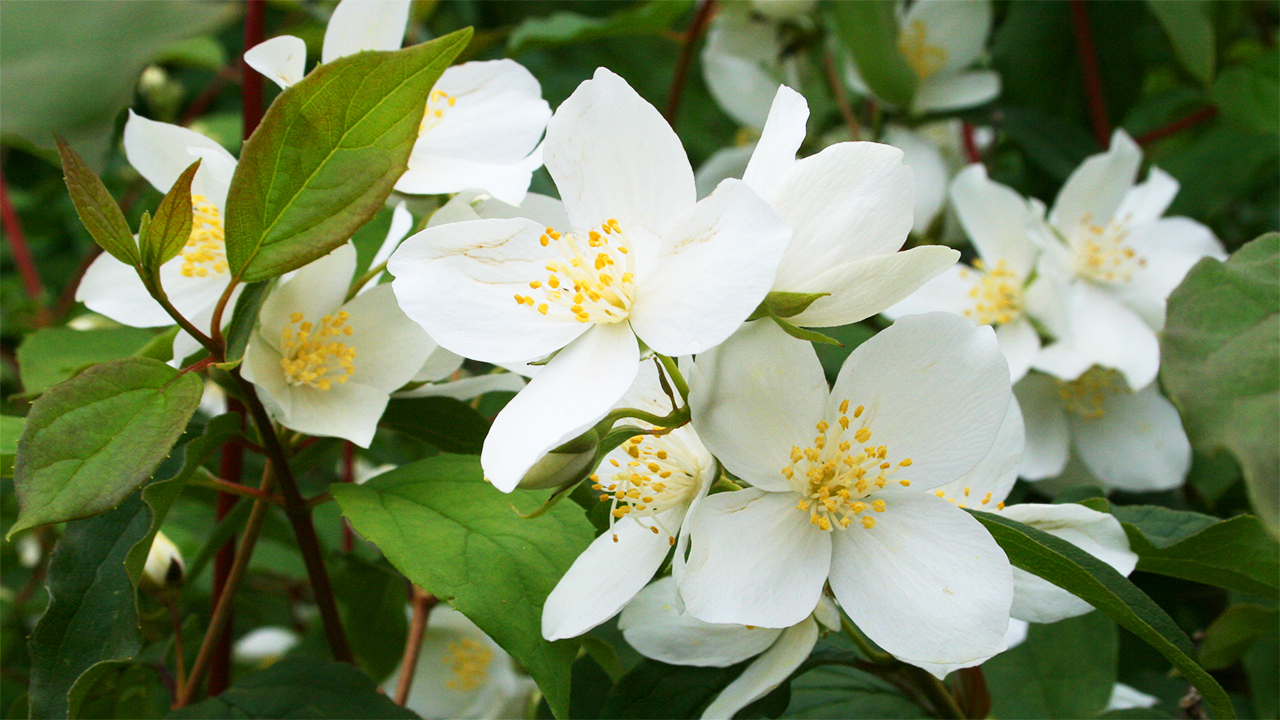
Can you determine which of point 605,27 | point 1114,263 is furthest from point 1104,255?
point 605,27

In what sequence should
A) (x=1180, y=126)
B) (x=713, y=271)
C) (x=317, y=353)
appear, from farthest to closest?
(x=1180, y=126) → (x=317, y=353) → (x=713, y=271)

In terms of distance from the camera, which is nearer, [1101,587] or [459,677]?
[1101,587]

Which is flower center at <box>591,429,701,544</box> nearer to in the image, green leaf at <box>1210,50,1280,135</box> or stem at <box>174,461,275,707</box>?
stem at <box>174,461,275,707</box>

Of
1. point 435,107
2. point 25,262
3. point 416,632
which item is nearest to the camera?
point 435,107

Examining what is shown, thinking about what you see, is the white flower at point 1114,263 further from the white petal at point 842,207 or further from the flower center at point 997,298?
the white petal at point 842,207

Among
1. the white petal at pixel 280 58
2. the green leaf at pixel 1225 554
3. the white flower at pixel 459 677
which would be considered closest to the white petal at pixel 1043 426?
the green leaf at pixel 1225 554

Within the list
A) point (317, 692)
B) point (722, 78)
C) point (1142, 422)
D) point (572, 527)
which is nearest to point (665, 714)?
point (572, 527)

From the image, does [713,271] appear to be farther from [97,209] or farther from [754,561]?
[97,209]
